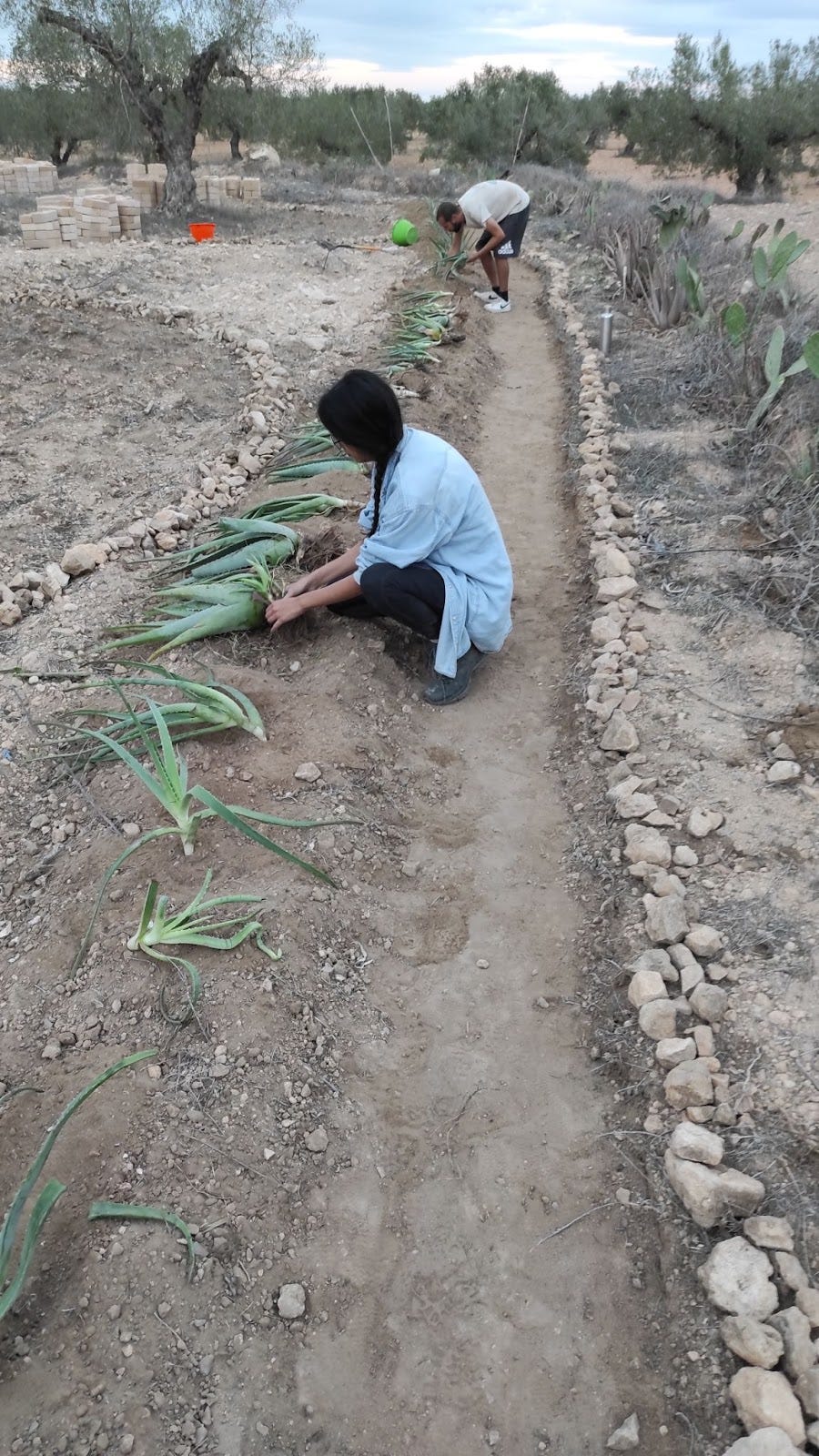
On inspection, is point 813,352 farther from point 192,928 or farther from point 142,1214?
point 142,1214

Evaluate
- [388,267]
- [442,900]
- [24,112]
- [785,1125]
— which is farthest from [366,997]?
[24,112]

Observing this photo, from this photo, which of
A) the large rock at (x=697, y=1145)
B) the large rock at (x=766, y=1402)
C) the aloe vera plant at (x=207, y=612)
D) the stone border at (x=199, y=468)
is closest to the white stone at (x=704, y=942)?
the large rock at (x=697, y=1145)

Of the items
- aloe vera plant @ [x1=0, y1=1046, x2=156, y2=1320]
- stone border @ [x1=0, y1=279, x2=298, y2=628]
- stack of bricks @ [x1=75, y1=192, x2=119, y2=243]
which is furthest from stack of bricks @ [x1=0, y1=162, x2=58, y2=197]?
aloe vera plant @ [x1=0, y1=1046, x2=156, y2=1320]

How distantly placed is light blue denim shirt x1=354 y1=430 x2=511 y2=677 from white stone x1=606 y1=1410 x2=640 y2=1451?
2.14 metres

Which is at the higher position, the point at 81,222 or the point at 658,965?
the point at 81,222

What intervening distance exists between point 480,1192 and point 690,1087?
0.49 meters

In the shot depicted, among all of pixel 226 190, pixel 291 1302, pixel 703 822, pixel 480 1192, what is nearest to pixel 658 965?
pixel 703 822

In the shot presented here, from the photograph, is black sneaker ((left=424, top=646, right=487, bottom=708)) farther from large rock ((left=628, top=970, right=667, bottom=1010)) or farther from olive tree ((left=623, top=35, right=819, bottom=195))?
olive tree ((left=623, top=35, right=819, bottom=195))

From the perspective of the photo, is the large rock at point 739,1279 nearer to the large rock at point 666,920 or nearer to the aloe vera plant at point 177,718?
the large rock at point 666,920

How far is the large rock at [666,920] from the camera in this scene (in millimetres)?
2229

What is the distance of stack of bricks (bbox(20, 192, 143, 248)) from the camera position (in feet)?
28.7

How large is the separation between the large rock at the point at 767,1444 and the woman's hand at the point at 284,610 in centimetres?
241

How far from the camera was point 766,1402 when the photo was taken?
4.72ft

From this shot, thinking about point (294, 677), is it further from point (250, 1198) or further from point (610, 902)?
point (250, 1198)
